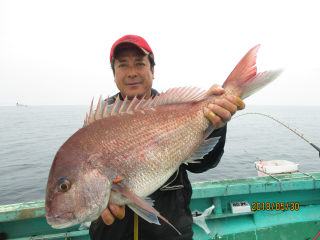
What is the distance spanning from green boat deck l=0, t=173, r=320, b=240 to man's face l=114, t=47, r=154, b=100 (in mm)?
2244

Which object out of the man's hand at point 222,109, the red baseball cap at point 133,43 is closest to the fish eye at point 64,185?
the man's hand at point 222,109

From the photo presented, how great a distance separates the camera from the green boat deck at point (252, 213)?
3.40 m

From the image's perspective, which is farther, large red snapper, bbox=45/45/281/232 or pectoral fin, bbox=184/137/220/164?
pectoral fin, bbox=184/137/220/164

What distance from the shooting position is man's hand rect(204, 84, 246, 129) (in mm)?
2051

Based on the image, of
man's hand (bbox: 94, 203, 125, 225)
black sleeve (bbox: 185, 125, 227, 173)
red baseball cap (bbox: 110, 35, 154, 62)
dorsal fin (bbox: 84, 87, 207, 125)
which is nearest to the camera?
man's hand (bbox: 94, 203, 125, 225)

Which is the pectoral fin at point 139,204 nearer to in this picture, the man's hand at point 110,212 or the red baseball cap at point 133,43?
the man's hand at point 110,212

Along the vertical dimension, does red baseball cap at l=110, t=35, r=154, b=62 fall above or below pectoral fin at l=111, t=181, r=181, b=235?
above

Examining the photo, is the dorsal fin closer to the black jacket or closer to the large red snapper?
the large red snapper

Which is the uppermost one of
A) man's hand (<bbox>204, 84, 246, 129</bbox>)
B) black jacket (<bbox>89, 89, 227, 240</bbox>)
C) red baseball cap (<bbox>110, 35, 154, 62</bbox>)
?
red baseball cap (<bbox>110, 35, 154, 62</bbox>)

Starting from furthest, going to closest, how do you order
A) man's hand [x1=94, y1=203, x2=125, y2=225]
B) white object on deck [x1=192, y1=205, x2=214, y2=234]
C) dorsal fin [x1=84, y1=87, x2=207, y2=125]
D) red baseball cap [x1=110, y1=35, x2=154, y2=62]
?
white object on deck [x1=192, y1=205, x2=214, y2=234]
red baseball cap [x1=110, y1=35, x2=154, y2=62]
dorsal fin [x1=84, y1=87, x2=207, y2=125]
man's hand [x1=94, y1=203, x2=125, y2=225]
